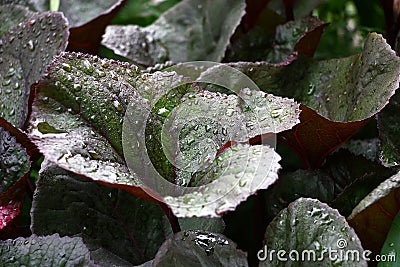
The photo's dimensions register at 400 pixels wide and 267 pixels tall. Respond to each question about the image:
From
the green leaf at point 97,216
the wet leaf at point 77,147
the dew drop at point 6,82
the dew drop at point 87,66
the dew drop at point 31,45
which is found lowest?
the green leaf at point 97,216

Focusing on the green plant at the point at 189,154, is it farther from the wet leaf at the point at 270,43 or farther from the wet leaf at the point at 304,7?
the wet leaf at the point at 304,7

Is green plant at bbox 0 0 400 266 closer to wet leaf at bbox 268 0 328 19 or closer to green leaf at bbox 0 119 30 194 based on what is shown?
green leaf at bbox 0 119 30 194

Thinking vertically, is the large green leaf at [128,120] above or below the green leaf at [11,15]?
above

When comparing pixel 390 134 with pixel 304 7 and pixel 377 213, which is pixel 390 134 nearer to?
pixel 377 213

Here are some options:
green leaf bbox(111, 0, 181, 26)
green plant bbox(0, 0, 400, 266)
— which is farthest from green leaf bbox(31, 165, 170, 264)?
green leaf bbox(111, 0, 181, 26)

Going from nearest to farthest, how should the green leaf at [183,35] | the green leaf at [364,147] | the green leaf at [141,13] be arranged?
the green leaf at [364,147] → the green leaf at [183,35] → the green leaf at [141,13]

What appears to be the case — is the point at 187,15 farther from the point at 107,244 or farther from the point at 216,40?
the point at 107,244

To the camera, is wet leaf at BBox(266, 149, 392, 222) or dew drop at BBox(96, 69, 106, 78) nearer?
dew drop at BBox(96, 69, 106, 78)

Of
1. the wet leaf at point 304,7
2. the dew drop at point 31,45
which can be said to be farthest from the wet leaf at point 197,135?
the wet leaf at point 304,7
